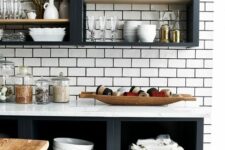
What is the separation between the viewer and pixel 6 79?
10.3 ft

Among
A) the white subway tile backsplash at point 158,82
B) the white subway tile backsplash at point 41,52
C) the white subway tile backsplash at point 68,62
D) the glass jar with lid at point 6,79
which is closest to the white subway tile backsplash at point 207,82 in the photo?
the white subway tile backsplash at point 158,82

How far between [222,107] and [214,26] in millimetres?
683

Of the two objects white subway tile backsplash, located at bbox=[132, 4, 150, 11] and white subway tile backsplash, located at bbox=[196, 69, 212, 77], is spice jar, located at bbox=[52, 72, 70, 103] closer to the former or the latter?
white subway tile backsplash, located at bbox=[132, 4, 150, 11]

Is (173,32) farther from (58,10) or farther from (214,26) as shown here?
(58,10)

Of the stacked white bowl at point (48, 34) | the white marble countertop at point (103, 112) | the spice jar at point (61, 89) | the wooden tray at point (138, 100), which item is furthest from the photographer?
the spice jar at point (61, 89)

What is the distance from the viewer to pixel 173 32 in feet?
9.57

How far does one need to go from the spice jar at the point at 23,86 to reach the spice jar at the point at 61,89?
7.7 inches

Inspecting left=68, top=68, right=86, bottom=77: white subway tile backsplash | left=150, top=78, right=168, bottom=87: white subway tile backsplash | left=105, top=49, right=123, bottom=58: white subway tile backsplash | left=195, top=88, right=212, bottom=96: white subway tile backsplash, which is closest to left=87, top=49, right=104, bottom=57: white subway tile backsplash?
left=105, top=49, right=123, bottom=58: white subway tile backsplash

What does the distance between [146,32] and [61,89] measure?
811 mm

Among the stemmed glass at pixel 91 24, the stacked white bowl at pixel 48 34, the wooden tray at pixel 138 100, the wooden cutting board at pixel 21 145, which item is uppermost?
the stemmed glass at pixel 91 24

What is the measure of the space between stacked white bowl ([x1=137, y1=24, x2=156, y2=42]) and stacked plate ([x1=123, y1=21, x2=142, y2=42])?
74 millimetres

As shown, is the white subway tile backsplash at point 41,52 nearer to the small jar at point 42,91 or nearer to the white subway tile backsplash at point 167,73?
the small jar at point 42,91

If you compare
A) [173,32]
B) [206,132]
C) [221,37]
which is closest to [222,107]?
[206,132]

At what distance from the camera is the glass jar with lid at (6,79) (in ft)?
9.83
